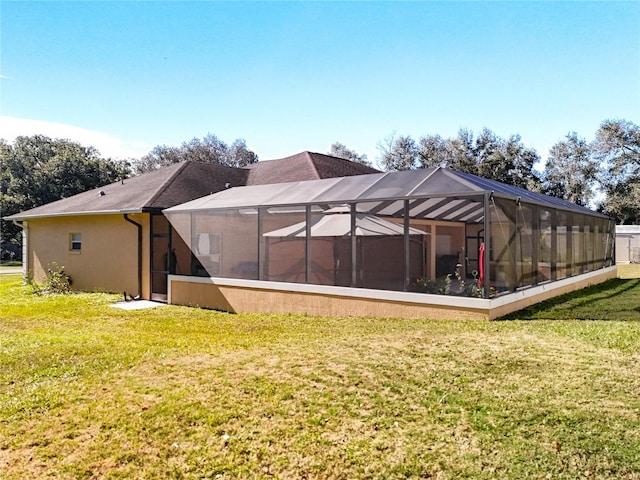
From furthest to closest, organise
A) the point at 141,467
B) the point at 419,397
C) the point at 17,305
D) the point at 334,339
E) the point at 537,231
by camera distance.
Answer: the point at 17,305 → the point at 537,231 → the point at 334,339 → the point at 419,397 → the point at 141,467

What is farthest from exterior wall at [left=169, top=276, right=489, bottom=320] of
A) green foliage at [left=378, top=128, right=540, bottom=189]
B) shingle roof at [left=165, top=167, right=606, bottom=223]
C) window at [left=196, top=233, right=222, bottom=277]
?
green foliage at [left=378, top=128, right=540, bottom=189]

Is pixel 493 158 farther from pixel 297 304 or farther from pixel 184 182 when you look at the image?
pixel 297 304

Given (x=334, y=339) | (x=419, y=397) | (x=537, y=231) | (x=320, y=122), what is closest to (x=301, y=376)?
(x=419, y=397)

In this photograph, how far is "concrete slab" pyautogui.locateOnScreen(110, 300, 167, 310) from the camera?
11.4 m

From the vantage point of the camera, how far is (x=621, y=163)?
1261 inches

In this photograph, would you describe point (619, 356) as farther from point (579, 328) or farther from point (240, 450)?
Answer: point (240, 450)

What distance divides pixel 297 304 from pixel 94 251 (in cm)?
818

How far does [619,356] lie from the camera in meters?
5.48

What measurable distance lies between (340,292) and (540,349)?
165 inches

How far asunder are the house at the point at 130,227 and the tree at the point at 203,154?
26.6 m

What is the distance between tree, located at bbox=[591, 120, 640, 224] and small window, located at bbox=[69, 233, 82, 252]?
3342cm

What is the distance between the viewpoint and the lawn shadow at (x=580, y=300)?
826 cm

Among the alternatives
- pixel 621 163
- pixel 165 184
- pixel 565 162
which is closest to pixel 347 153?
pixel 565 162

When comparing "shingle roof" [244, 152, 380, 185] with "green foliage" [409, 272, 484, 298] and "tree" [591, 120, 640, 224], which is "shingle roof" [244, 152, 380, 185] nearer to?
"green foliage" [409, 272, 484, 298]
